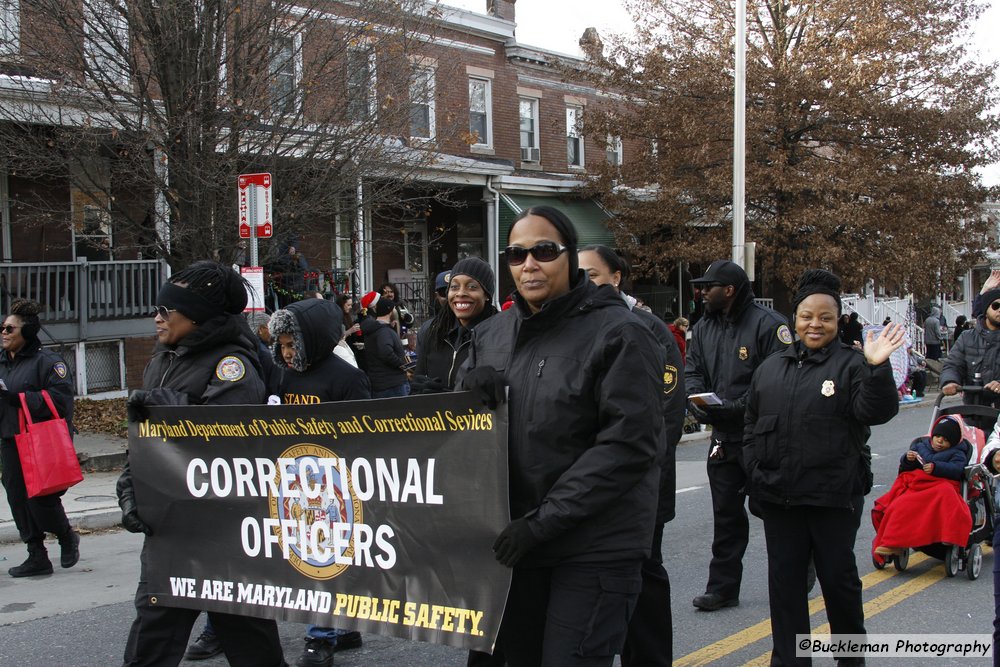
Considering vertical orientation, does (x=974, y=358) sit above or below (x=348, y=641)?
above

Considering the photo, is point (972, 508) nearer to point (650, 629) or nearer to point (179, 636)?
point (650, 629)

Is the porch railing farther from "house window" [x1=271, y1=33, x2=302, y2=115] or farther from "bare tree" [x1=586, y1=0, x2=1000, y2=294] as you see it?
"bare tree" [x1=586, y1=0, x2=1000, y2=294]

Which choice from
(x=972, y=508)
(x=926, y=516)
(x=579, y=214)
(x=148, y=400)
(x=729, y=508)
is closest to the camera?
(x=148, y=400)

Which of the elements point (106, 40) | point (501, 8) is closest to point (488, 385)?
point (106, 40)

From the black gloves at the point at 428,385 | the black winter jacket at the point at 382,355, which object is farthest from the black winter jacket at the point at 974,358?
the black winter jacket at the point at 382,355

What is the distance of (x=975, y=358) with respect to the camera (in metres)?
7.50

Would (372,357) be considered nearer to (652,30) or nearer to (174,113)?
(174,113)

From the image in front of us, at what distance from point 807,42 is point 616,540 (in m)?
→ 19.7

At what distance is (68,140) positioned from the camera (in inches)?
479

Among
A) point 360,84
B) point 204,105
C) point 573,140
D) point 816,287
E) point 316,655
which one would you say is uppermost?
point 573,140

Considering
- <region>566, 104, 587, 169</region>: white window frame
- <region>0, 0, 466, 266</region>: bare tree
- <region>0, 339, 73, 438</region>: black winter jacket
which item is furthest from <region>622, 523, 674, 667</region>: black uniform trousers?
<region>566, 104, 587, 169</region>: white window frame

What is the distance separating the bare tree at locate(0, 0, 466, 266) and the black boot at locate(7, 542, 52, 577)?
223 inches

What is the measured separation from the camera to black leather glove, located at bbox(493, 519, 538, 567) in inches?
119

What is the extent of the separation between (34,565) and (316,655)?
10.9 feet
